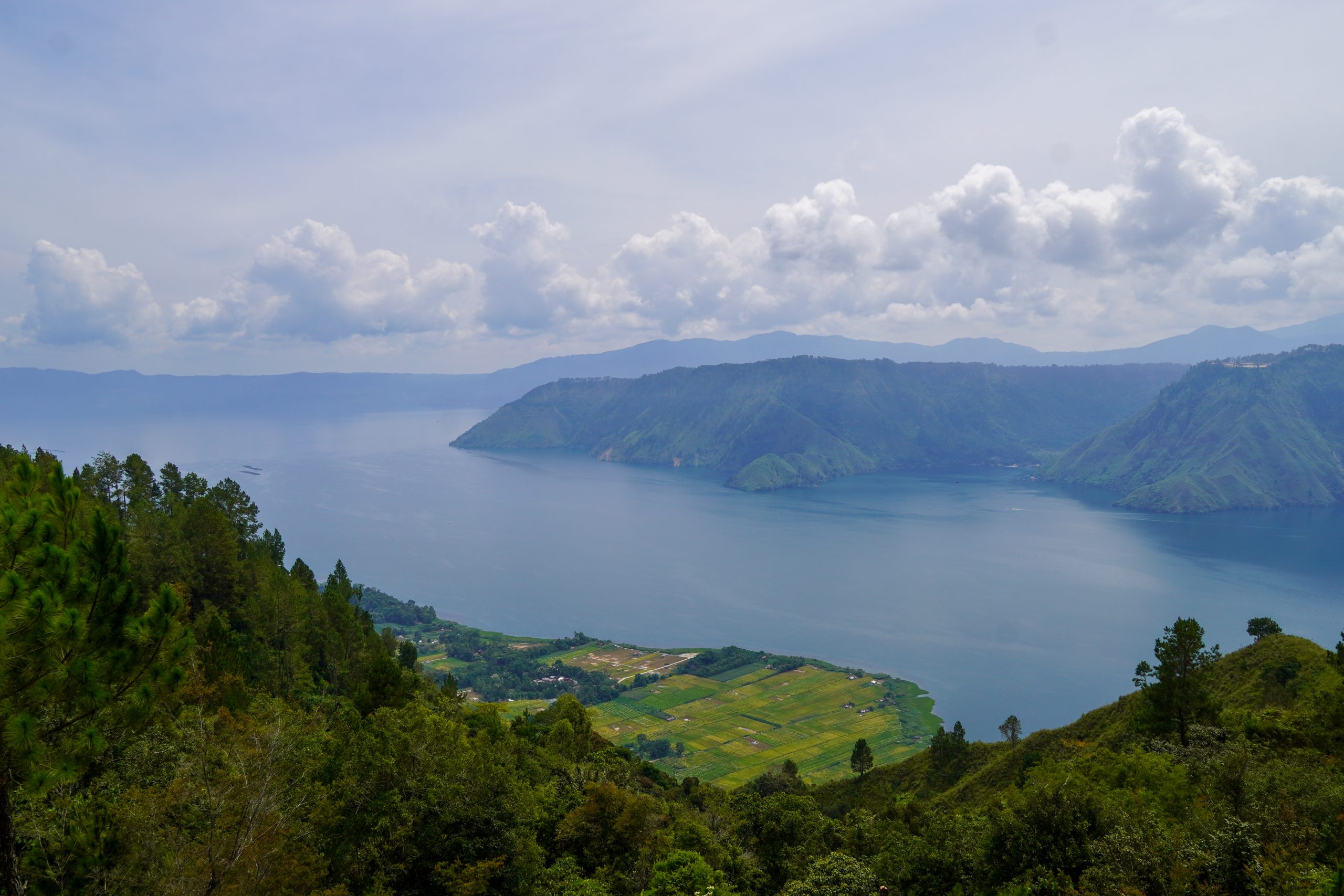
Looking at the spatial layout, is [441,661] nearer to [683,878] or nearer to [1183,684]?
[683,878]

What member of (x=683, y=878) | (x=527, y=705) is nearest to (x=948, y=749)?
(x=683, y=878)

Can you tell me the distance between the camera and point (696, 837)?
19.1 m

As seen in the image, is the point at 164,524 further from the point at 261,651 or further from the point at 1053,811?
the point at 1053,811

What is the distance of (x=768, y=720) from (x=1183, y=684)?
47687 millimetres

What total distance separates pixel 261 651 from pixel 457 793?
16.9 meters

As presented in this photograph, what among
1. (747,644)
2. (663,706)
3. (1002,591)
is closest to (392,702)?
(663,706)

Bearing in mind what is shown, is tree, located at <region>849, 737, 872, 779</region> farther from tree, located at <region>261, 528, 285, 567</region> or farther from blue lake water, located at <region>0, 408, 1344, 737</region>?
tree, located at <region>261, 528, 285, 567</region>

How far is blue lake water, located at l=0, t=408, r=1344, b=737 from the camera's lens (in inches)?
3349

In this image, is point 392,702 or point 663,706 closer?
point 392,702

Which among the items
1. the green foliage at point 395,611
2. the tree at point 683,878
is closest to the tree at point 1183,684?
the tree at point 683,878

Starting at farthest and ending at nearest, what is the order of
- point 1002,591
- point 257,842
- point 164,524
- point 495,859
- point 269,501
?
point 269,501 < point 1002,591 < point 164,524 < point 495,859 < point 257,842

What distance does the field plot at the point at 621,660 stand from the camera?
80.1 m

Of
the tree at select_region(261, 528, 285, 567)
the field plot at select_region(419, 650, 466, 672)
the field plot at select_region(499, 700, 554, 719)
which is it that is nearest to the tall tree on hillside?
the tree at select_region(261, 528, 285, 567)

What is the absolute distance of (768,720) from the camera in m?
68.2
